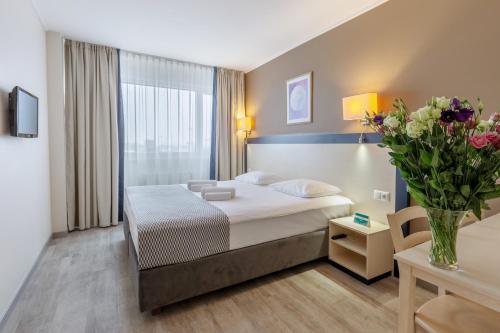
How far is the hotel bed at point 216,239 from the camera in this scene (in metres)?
1.76

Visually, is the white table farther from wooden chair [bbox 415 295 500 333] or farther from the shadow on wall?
the shadow on wall

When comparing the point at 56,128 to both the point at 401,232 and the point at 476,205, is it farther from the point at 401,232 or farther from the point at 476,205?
the point at 476,205

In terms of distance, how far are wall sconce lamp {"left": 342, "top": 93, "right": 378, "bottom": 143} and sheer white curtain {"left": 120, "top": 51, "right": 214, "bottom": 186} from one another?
2609 millimetres

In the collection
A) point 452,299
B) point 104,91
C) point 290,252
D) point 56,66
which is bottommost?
point 290,252

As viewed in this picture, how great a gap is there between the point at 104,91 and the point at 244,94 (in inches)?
92.9

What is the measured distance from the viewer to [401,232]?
4.11 feet

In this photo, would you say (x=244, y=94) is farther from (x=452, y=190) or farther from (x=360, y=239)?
(x=452, y=190)

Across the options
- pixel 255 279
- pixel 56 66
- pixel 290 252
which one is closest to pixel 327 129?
pixel 290 252

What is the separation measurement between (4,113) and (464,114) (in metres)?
2.69

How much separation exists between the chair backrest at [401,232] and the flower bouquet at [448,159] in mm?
278

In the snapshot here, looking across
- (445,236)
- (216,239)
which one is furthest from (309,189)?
(445,236)

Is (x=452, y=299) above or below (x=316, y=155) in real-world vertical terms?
below

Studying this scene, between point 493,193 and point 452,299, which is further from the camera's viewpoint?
point 452,299

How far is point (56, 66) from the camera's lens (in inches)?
128
